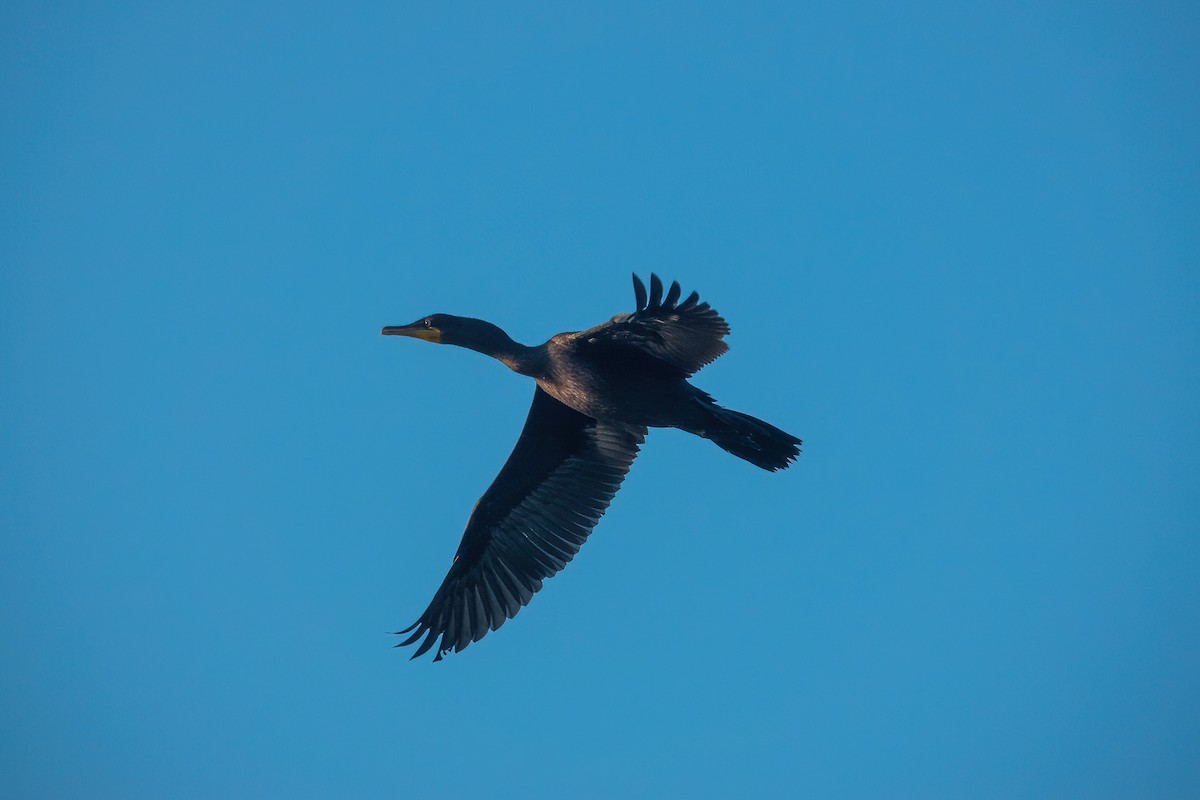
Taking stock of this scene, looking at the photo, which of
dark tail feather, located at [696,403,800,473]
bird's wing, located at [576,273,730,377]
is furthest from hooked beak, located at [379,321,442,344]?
dark tail feather, located at [696,403,800,473]

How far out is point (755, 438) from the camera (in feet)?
32.5

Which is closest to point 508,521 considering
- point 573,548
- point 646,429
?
point 573,548

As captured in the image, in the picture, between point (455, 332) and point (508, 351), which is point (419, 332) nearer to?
point (455, 332)

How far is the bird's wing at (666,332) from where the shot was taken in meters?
8.81

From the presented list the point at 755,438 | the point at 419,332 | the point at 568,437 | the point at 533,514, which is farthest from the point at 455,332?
the point at 755,438

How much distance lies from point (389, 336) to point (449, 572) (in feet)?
7.68

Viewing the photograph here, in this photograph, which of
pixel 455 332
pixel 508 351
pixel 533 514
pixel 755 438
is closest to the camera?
pixel 755 438

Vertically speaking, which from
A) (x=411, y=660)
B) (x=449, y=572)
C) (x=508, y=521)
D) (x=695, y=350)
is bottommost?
(x=411, y=660)

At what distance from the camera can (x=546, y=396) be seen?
11.3m

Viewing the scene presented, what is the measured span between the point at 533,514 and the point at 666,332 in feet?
9.55

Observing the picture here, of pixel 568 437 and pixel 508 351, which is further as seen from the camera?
pixel 568 437

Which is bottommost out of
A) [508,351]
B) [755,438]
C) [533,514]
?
[533,514]

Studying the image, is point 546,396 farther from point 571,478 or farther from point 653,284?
point 653,284

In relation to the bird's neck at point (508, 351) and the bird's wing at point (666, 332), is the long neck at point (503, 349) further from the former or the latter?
the bird's wing at point (666, 332)
